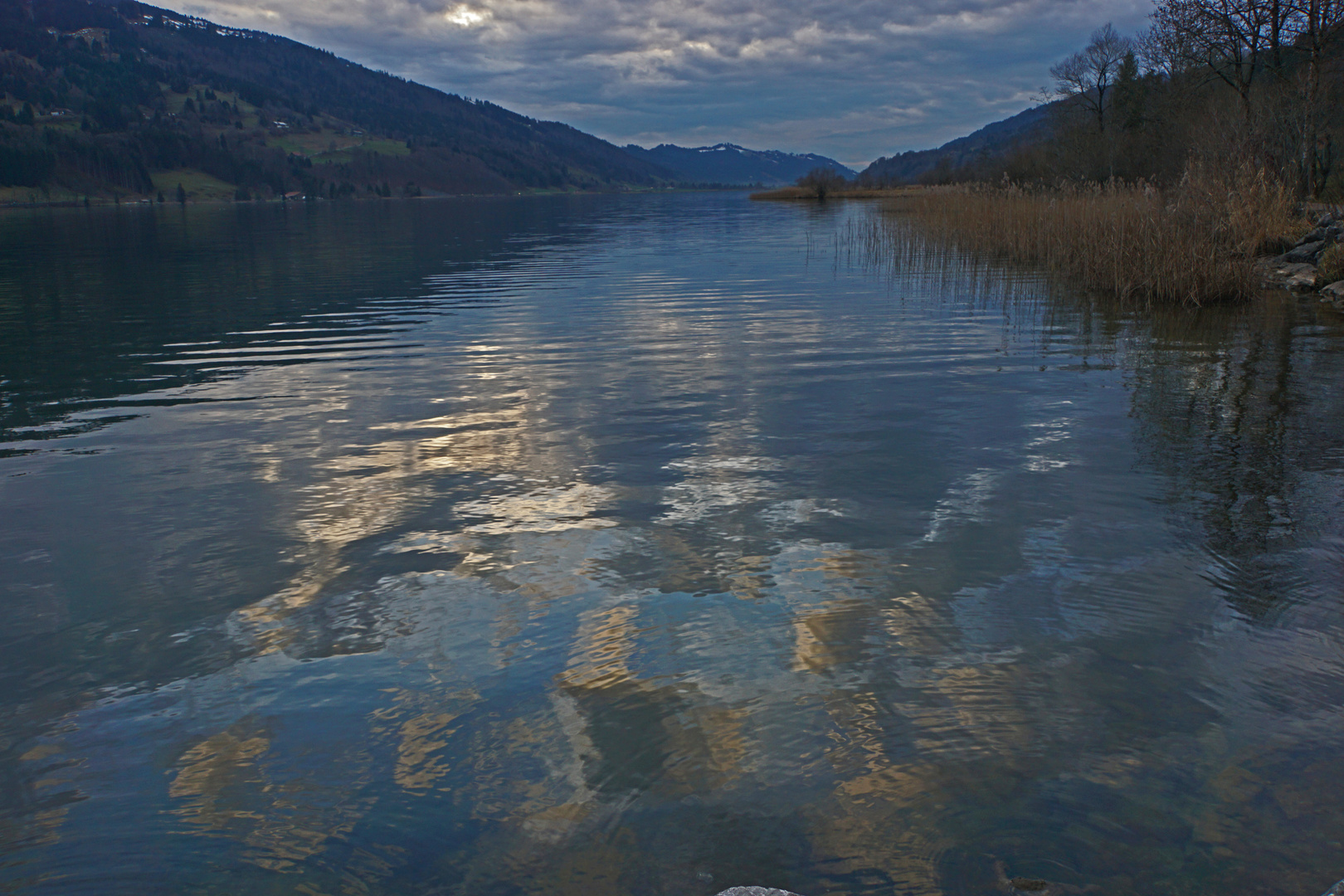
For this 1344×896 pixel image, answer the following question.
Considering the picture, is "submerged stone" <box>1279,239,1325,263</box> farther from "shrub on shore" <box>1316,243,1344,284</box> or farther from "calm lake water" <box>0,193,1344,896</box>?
"calm lake water" <box>0,193,1344,896</box>

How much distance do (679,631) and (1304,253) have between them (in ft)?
65.8

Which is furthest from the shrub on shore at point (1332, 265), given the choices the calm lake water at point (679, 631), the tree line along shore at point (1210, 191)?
the calm lake water at point (679, 631)

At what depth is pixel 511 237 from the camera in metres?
43.8

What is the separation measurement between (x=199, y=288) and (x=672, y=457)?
64.0ft

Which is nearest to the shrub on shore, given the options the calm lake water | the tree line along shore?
the tree line along shore

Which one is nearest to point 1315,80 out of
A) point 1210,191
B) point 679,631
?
point 1210,191

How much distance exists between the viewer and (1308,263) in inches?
701

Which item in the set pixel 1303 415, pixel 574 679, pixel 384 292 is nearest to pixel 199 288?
pixel 384 292

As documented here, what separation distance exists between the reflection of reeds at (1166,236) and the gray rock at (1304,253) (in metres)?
0.59

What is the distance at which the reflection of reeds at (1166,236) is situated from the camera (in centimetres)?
1552

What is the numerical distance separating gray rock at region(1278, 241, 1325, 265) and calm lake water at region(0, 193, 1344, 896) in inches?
358

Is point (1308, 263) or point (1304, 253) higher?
point (1304, 253)

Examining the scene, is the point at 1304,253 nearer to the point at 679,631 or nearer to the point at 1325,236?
the point at 1325,236

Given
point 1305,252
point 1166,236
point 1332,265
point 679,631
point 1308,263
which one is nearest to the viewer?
point 679,631
